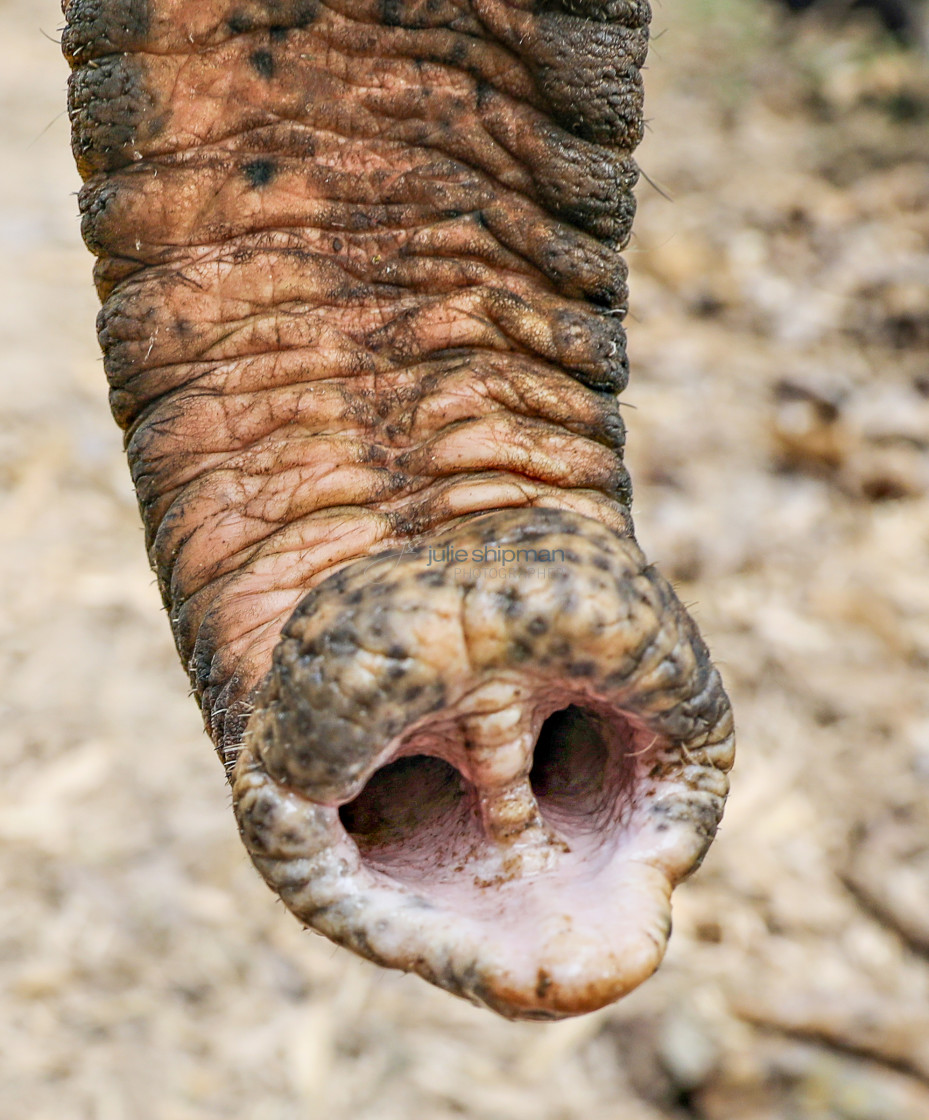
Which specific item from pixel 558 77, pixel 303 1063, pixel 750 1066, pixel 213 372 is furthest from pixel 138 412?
pixel 750 1066

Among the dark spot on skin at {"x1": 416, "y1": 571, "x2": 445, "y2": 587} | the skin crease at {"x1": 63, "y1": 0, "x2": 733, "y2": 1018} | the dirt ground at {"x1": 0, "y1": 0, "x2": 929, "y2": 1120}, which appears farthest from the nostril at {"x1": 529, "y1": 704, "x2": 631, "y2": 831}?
the dirt ground at {"x1": 0, "y1": 0, "x2": 929, "y2": 1120}

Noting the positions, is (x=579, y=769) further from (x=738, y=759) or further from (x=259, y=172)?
(x=738, y=759)

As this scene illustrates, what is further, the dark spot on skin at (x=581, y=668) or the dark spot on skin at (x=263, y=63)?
the dark spot on skin at (x=263, y=63)

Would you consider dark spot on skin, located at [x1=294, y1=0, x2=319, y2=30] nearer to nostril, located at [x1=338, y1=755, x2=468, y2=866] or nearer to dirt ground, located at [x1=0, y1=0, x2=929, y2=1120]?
dirt ground, located at [x1=0, y1=0, x2=929, y2=1120]

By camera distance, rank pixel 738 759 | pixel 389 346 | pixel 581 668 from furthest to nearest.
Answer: pixel 738 759
pixel 389 346
pixel 581 668

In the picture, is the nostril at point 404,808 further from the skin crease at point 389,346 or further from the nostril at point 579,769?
the nostril at point 579,769

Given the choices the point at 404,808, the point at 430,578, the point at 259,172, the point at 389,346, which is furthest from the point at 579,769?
the point at 259,172

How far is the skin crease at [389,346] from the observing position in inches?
65.7

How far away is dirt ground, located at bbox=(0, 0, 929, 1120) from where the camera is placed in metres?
3.79

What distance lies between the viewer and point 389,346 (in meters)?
2.04

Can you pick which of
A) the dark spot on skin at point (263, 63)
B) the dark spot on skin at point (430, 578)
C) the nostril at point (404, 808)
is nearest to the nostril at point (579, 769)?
the nostril at point (404, 808)

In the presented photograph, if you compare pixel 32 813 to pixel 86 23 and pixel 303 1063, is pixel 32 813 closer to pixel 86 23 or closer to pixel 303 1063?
pixel 303 1063

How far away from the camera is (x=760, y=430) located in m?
5.64

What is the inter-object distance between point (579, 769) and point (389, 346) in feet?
2.28
